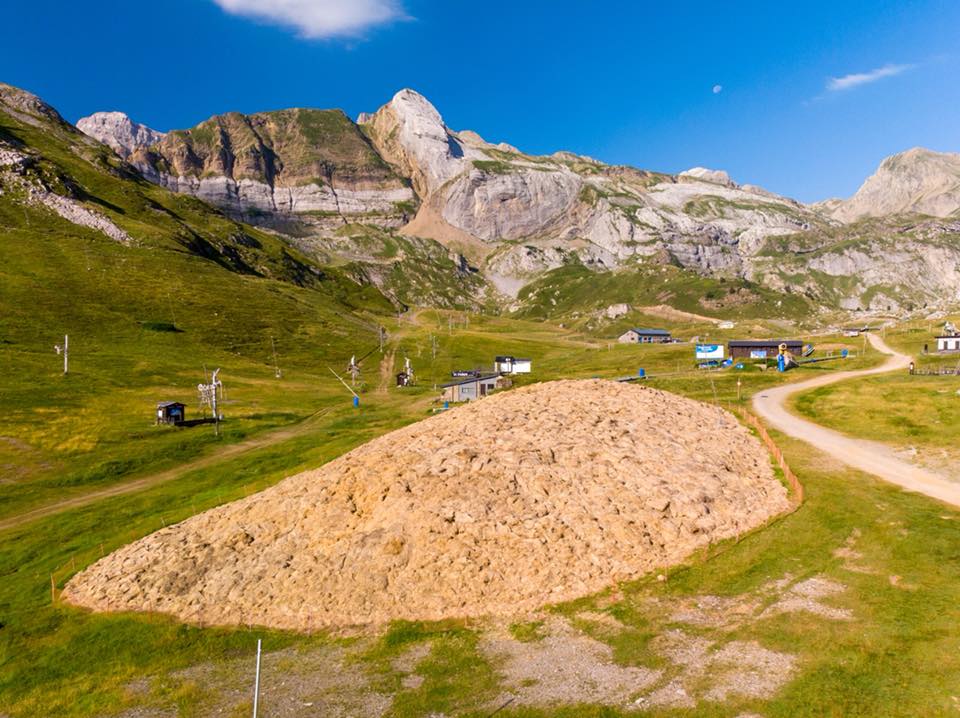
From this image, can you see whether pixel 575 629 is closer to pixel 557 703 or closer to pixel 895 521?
pixel 557 703

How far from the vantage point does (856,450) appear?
5550 centimetres

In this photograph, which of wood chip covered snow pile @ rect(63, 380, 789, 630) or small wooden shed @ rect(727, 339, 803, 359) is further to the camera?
small wooden shed @ rect(727, 339, 803, 359)

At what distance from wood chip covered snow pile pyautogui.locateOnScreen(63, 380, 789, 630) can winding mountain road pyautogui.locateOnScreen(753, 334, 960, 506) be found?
395 inches

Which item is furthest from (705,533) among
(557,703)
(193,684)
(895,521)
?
(193,684)

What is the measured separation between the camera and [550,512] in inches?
1464

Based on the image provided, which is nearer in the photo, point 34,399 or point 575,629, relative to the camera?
point 575,629

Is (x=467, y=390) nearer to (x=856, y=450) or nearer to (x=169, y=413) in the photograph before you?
(x=169, y=413)

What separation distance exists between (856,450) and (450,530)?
44.8 metres

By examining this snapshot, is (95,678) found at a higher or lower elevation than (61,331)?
lower

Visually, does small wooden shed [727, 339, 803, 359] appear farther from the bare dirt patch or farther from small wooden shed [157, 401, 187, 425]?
the bare dirt patch

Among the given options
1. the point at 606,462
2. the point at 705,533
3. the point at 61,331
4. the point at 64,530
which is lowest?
the point at 64,530

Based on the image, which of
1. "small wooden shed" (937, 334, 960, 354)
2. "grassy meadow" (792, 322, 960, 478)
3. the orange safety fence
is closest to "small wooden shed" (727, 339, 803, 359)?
"small wooden shed" (937, 334, 960, 354)

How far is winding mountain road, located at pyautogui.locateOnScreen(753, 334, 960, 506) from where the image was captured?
43941 millimetres

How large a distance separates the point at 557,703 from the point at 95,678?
962 inches
